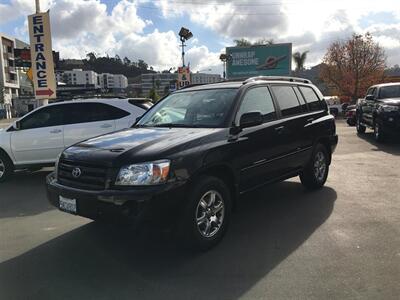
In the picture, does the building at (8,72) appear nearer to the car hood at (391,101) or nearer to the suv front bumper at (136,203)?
the car hood at (391,101)

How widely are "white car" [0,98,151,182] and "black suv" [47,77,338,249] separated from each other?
10.4 ft

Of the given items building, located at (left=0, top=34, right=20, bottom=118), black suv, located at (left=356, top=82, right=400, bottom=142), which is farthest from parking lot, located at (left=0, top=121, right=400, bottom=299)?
building, located at (left=0, top=34, right=20, bottom=118)

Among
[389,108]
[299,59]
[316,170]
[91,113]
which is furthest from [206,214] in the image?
[299,59]

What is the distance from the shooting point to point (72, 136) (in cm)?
904

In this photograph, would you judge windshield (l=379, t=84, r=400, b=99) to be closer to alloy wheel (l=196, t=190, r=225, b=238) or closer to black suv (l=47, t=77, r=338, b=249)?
black suv (l=47, t=77, r=338, b=249)

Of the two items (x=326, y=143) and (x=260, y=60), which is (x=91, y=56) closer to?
(x=260, y=60)

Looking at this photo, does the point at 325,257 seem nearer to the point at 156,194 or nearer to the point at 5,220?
the point at 156,194

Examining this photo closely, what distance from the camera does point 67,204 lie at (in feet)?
14.7

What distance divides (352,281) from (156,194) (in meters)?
1.95

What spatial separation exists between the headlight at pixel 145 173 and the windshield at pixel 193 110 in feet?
3.72

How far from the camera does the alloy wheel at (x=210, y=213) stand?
14.5 feet

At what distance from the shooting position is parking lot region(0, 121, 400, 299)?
146 inches

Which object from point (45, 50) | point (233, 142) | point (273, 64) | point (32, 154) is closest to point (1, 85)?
point (273, 64)

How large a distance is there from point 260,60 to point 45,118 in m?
34.8
